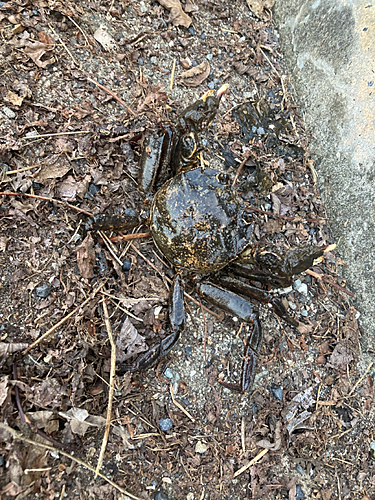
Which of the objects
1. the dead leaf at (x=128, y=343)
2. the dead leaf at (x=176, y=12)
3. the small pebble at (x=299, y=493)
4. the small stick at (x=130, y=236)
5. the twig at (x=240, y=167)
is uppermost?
the dead leaf at (x=176, y=12)

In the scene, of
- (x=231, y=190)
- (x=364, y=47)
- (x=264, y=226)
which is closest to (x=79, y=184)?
(x=231, y=190)

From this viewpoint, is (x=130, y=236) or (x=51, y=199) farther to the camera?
(x=130, y=236)

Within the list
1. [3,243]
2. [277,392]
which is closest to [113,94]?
[3,243]

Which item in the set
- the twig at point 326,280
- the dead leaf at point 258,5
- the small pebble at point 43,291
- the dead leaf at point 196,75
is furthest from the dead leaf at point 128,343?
the dead leaf at point 258,5

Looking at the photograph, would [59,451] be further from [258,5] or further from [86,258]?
[258,5]

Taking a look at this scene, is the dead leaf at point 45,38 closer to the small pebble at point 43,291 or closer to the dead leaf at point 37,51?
the dead leaf at point 37,51

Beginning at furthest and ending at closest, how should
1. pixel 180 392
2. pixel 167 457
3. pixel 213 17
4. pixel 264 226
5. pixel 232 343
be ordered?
pixel 213 17 → pixel 264 226 → pixel 232 343 → pixel 180 392 → pixel 167 457

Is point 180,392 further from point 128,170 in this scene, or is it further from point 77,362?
point 128,170
